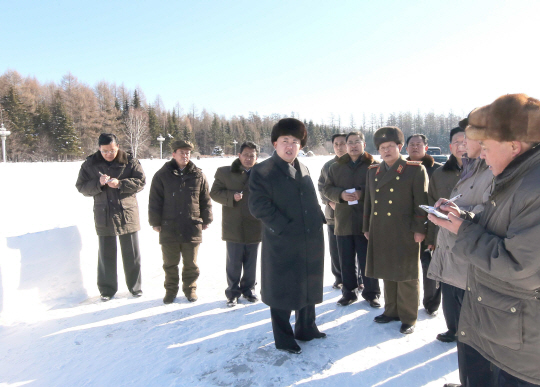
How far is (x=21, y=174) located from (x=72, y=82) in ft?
172

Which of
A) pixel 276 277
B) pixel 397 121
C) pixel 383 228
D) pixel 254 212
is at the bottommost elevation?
pixel 276 277

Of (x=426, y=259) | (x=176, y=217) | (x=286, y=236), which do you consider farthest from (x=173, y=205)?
(x=426, y=259)

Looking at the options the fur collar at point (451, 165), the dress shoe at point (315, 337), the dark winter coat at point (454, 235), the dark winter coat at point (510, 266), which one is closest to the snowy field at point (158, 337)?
the dress shoe at point (315, 337)

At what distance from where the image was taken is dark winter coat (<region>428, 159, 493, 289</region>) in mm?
2258

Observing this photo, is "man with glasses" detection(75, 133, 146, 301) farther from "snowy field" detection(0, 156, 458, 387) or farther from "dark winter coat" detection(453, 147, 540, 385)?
"dark winter coat" detection(453, 147, 540, 385)

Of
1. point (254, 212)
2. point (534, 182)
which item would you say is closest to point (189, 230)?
point (254, 212)

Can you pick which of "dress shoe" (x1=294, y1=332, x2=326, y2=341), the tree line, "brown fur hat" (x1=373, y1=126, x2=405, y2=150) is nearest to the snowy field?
"dress shoe" (x1=294, y1=332, x2=326, y2=341)

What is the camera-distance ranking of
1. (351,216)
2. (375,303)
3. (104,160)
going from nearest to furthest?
(375,303)
(351,216)
(104,160)

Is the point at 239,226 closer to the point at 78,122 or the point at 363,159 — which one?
the point at 363,159

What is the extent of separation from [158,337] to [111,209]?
1726mm

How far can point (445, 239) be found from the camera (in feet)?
8.10

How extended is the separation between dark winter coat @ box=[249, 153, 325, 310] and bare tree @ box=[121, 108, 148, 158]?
138ft

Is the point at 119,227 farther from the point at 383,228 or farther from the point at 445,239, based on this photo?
the point at 445,239

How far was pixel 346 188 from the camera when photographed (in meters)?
3.92
